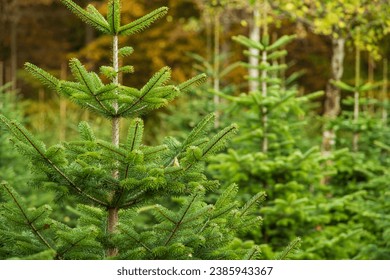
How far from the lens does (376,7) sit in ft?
38.4

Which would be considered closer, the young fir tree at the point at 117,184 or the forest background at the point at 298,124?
the young fir tree at the point at 117,184

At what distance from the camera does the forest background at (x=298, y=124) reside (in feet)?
23.5

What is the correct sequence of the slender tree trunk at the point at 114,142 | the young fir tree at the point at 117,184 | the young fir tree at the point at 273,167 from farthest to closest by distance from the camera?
the young fir tree at the point at 273,167, the slender tree trunk at the point at 114,142, the young fir tree at the point at 117,184

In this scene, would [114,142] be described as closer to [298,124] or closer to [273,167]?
[273,167]

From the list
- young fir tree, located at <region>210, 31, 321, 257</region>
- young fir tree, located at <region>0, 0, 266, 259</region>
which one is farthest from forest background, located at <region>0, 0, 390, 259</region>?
young fir tree, located at <region>0, 0, 266, 259</region>

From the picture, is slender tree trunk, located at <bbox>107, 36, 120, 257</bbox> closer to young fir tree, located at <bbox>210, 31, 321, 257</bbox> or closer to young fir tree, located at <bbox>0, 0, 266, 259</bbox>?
young fir tree, located at <bbox>0, 0, 266, 259</bbox>

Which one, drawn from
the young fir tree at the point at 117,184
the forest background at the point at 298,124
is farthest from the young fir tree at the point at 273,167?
the young fir tree at the point at 117,184

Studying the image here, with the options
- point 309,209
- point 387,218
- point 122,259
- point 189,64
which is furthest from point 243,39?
point 189,64

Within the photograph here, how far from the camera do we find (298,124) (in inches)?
306

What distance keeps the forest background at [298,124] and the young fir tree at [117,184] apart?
2.59 m

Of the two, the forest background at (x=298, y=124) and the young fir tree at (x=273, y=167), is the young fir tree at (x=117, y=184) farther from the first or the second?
the young fir tree at (x=273, y=167)

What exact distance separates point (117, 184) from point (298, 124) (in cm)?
445
